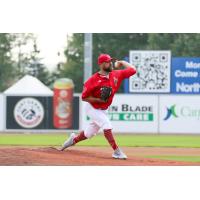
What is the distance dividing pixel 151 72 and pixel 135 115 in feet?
9.12

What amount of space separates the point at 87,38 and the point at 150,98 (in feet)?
12.8

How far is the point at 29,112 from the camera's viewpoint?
29875 mm

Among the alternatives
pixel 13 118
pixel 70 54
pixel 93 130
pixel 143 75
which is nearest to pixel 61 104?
pixel 13 118

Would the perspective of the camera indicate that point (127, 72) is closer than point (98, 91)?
No

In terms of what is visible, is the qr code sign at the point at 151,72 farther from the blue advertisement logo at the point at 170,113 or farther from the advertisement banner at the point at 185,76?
the blue advertisement logo at the point at 170,113

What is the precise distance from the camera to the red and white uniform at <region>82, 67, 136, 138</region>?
1384cm

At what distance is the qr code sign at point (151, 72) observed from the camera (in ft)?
102

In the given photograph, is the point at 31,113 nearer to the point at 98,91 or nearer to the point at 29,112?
the point at 29,112

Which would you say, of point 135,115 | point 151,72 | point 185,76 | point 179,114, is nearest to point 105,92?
point 135,115

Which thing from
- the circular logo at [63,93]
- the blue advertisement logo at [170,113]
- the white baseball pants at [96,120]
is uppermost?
the white baseball pants at [96,120]

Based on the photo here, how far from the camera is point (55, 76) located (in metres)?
61.5

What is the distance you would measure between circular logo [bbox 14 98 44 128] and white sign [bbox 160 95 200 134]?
16.8 ft

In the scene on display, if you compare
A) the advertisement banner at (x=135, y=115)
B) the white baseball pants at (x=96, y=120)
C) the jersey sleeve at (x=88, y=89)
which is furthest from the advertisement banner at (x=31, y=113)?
the jersey sleeve at (x=88, y=89)

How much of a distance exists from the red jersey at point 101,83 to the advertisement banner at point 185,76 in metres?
16.9
